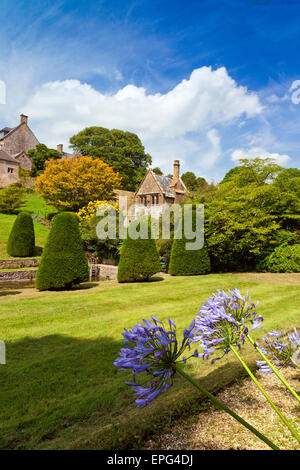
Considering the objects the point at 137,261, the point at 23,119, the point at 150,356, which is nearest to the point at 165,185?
the point at 137,261

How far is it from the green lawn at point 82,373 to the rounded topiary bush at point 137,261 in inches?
149

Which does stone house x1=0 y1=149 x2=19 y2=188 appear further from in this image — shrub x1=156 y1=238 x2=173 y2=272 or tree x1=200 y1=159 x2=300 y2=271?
tree x1=200 y1=159 x2=300 y2=271

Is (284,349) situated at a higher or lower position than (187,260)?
higher

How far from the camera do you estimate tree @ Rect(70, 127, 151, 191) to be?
4350 cm

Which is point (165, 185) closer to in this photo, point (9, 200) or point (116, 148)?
point (116, 148)

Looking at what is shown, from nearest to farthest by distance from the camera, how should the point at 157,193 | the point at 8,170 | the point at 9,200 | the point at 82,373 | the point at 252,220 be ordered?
1. the point at 82,373
2. the point at 252,220
3. the point at 9,200
4. the point at 157,193
5. the point at 8,170

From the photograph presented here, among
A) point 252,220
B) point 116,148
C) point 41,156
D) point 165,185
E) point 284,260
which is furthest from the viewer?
point 41,156

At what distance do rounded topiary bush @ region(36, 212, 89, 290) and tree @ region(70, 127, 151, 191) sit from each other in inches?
1254

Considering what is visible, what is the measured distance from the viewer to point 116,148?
44031mm

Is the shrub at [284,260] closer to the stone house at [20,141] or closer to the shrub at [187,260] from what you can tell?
the shrub at [187,260]

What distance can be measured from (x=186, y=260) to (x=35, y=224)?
2026 cm

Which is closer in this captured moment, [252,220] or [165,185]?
[252,220]
